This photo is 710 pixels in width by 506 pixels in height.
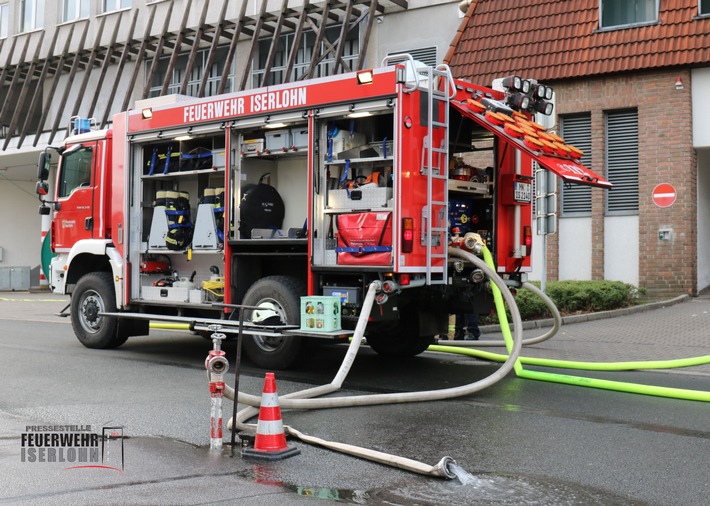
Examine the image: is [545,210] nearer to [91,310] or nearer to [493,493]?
[91,310]

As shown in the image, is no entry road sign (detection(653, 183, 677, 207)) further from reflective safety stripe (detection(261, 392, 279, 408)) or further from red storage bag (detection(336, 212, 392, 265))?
reflective safety stripe (detection(261, 392, 279, 408))

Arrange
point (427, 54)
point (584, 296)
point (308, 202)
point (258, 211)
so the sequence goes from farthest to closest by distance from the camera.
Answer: point (427, 54), point (584, 296), point (258, 211), point (308, 202)

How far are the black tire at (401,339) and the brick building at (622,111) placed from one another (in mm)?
8644

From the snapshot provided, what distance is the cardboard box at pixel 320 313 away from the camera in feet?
28.5

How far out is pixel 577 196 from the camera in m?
19.0

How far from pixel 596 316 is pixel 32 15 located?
26.5m

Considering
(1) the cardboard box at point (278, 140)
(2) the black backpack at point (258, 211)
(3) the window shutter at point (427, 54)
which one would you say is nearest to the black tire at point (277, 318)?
(2) the black backpack at point (258, 211)

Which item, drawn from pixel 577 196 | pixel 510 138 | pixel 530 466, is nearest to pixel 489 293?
pixel 510 138

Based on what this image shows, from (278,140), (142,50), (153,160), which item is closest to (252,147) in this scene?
(278,140)

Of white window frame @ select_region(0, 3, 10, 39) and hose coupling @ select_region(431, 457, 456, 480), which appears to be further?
white window frame @ select_region(0, 3, 10, 39)

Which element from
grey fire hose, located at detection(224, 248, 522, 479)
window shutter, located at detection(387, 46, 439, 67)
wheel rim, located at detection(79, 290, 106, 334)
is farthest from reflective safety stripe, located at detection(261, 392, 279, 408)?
window shutter, located at detection(387, 46, 439, 67)

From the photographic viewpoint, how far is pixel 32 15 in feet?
106

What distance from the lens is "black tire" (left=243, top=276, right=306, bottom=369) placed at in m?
9.30

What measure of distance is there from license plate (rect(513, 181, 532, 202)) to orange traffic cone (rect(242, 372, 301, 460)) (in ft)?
16.2
